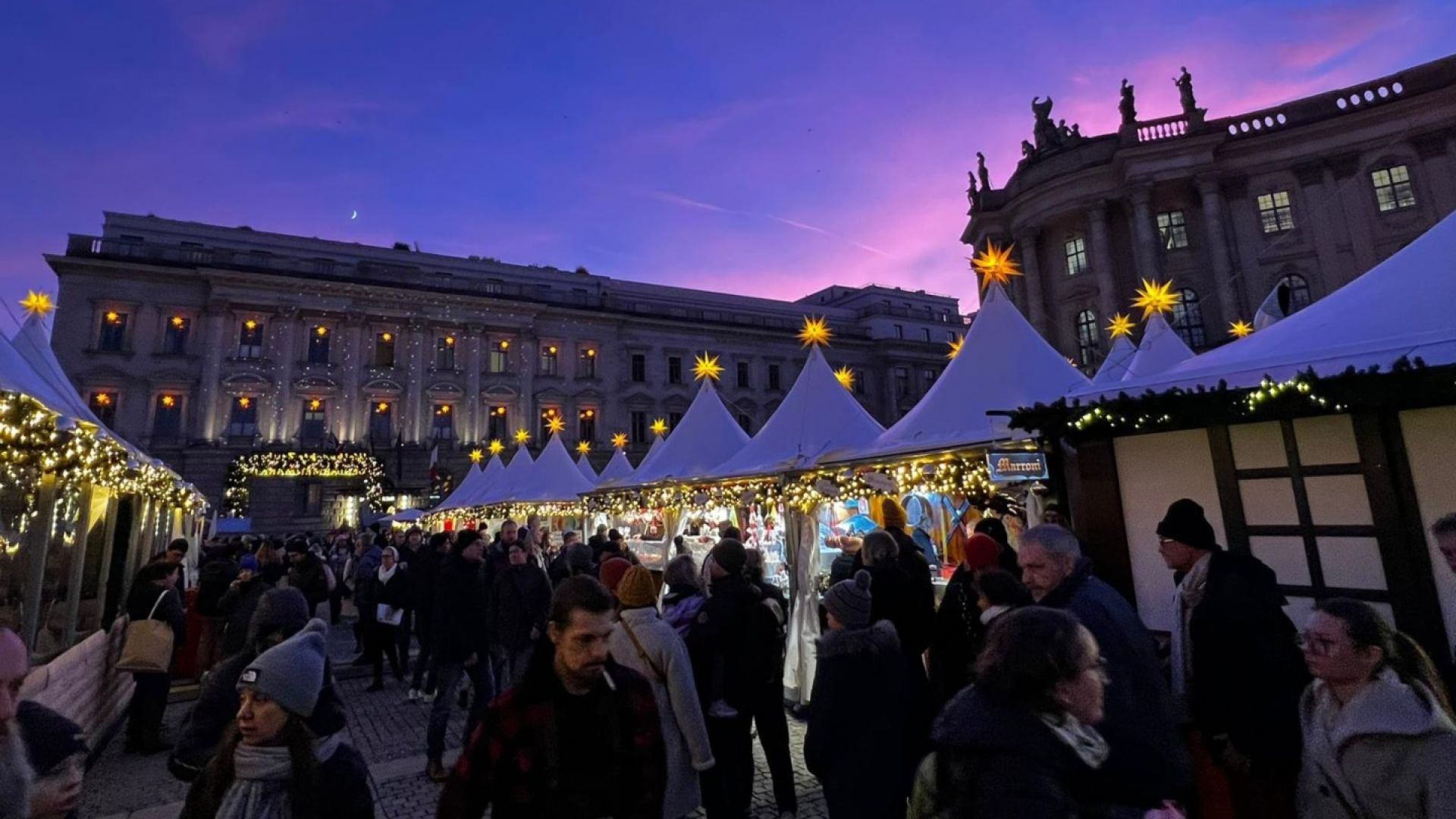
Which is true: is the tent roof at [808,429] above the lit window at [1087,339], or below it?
below

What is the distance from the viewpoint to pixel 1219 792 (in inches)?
124

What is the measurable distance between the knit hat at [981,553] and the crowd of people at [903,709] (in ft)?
0.06

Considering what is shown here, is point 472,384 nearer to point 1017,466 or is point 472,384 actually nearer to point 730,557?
point 1017,466

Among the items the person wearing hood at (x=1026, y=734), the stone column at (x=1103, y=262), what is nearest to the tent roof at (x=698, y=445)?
the person wearing hood at (x=1026, y=734)

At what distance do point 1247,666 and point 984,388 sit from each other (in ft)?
19.2

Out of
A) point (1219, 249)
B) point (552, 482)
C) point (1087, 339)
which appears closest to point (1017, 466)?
point (552, 482)

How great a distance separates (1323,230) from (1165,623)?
2757 centimetres

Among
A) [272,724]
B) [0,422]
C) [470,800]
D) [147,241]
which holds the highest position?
[147,241]

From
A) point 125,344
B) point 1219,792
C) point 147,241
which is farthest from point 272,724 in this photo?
point 147,241

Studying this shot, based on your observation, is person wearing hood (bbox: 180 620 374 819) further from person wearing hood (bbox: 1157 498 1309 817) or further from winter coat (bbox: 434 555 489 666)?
winter coat (bbox: 434 555 489 666)

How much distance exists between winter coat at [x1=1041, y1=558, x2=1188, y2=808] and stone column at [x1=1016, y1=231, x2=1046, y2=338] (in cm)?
2914

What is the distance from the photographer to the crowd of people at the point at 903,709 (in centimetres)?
169

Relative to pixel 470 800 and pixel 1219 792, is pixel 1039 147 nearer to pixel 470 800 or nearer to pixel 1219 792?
pixel 1219 792

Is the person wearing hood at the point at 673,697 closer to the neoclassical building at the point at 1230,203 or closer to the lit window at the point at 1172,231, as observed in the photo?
the neoclassical building at the point at 1230,203
